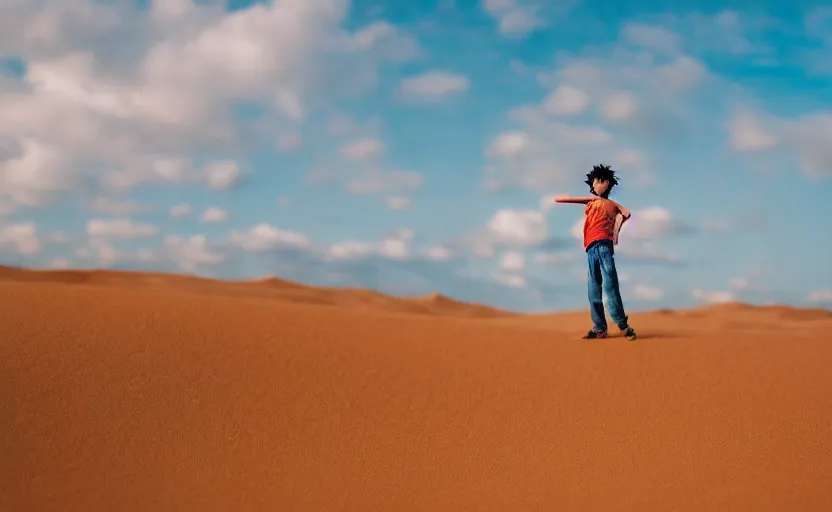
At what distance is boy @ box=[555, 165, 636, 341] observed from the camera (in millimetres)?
6539

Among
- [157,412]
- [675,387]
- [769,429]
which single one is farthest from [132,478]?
[769,429]

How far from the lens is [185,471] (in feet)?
13.6

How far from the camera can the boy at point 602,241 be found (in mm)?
6539

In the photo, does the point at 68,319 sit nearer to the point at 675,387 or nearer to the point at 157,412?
the point at 157,412

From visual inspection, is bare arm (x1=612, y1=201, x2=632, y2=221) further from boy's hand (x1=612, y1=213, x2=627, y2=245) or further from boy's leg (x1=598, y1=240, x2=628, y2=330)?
boy's leg (x1=598, y1=240, x2=628, y2=330)

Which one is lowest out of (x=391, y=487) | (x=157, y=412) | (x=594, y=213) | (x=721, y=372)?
(x=391, y=487)

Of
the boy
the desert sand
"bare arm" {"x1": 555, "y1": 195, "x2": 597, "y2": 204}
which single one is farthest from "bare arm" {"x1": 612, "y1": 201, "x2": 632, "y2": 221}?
the desert sand

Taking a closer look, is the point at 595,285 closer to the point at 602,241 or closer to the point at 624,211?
the point at 602,241

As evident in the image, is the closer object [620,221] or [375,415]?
[375,415]

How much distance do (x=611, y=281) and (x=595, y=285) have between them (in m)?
0.24

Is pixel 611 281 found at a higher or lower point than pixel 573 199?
lower

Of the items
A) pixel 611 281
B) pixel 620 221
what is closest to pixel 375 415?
pixel 611 281

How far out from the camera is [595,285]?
6.73 m

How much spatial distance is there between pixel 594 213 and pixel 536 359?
176 centimetres
